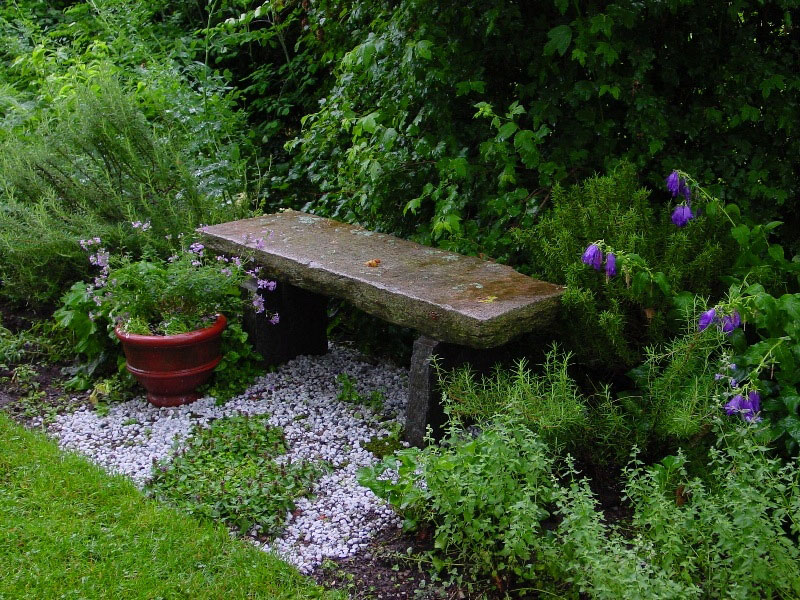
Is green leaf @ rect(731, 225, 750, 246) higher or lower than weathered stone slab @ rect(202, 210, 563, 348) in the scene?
higher

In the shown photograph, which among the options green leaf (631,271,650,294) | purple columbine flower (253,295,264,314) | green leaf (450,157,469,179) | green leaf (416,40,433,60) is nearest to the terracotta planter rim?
purple columbine flower (253,295,264,314)

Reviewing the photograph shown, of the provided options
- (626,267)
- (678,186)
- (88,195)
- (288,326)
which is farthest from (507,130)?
(88,195)

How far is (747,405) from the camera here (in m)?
3.00

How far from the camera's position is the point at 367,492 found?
3682mm

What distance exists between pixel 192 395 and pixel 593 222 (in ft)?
7.72

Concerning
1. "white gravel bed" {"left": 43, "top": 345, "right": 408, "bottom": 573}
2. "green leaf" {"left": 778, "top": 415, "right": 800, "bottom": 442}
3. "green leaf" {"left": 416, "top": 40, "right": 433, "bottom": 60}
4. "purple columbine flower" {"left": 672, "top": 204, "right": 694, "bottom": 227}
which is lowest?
"white gravel bed" {"left": 43, "top": 345, "right": 408, "bottom": 573}

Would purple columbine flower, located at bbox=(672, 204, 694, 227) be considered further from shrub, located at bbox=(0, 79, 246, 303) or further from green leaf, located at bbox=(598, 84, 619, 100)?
shrub, located at bbox=(0, 79, 246, 303)

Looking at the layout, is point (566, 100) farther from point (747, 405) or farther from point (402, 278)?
point (747, 405)

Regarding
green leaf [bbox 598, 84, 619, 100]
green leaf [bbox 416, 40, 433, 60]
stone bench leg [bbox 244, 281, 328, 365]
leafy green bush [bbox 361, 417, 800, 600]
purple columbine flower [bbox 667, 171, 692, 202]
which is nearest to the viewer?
leafy green bush [bbox 361, 417, 800, 600]

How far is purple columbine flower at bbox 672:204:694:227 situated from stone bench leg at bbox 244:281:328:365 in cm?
222

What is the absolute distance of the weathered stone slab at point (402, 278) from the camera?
3.63 m

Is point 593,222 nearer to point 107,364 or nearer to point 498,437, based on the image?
point 498,437

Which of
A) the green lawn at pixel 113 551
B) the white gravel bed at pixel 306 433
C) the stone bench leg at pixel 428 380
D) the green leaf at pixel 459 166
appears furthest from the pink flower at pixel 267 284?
the green lawn at pixel 113 551

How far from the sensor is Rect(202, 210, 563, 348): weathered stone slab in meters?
3.63
